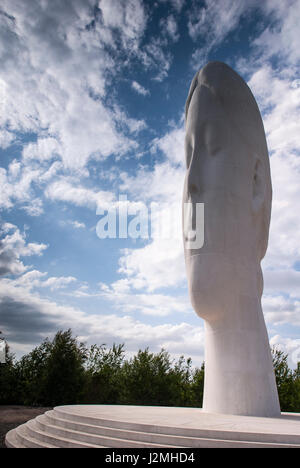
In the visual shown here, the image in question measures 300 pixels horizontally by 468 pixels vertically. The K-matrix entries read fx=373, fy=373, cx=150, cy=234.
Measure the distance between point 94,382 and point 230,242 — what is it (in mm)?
19755


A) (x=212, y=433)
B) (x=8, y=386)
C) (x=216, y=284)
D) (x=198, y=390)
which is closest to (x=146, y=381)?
(x=198, y=390)

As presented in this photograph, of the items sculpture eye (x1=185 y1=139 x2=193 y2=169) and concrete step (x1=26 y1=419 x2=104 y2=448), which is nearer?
concrete step (x1=26 y1=419 x2=104 y2=448)

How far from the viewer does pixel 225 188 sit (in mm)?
10438

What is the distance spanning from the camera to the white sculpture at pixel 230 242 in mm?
9484

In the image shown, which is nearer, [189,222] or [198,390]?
[189,222]

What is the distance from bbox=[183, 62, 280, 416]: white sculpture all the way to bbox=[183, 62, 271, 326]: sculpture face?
0.09ft

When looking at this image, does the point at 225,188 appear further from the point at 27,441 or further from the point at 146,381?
the point at 146,381

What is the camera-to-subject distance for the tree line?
22.8 m

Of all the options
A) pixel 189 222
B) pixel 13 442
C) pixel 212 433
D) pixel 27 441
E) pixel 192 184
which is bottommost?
pixel 13 442

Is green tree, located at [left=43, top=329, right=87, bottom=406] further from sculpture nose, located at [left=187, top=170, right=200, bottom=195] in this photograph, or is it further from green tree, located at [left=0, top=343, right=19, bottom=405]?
sculpture nose, located at [left=187, top=170, right=200, bottom=195]

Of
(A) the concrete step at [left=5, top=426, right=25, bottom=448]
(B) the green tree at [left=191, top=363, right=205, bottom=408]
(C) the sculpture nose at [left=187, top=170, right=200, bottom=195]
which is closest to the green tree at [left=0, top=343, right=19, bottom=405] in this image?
(B) the green tree at [left=191, top=363, right=205, bottom=408]

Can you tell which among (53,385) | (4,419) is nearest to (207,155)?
(4,419)

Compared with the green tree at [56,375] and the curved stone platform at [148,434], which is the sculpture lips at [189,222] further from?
the green tree at [56,375]
